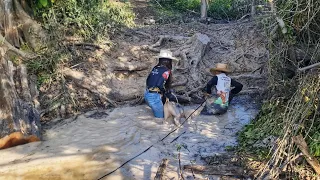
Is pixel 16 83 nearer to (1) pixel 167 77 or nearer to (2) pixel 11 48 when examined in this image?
(2) pixel 11 48

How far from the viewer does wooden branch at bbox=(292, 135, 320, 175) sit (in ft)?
14.0

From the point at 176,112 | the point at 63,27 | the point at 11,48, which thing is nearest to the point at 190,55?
the point at 176,112

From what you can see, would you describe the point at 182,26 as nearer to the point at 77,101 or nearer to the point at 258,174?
the point at 77,101

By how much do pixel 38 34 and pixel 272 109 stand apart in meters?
5.20

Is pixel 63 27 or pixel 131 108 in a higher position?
pixel 63 27

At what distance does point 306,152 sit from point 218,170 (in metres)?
1.06

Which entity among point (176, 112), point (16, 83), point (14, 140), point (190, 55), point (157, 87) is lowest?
point (14, 140)

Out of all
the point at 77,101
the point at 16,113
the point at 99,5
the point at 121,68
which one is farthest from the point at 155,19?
the point at 16,113

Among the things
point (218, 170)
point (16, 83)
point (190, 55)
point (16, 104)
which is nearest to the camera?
point (218, 170)

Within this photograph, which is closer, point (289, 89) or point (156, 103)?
point (289, 89)

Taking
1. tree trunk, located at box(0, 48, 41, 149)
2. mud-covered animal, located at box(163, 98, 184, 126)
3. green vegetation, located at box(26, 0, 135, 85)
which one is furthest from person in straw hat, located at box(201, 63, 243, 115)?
green vegetation, located at box(26, 0, 135, 85)

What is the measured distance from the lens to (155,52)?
357 inches

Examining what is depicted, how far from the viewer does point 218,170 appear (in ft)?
15.4

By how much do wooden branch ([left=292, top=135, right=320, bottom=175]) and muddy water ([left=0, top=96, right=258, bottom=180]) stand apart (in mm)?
1220
